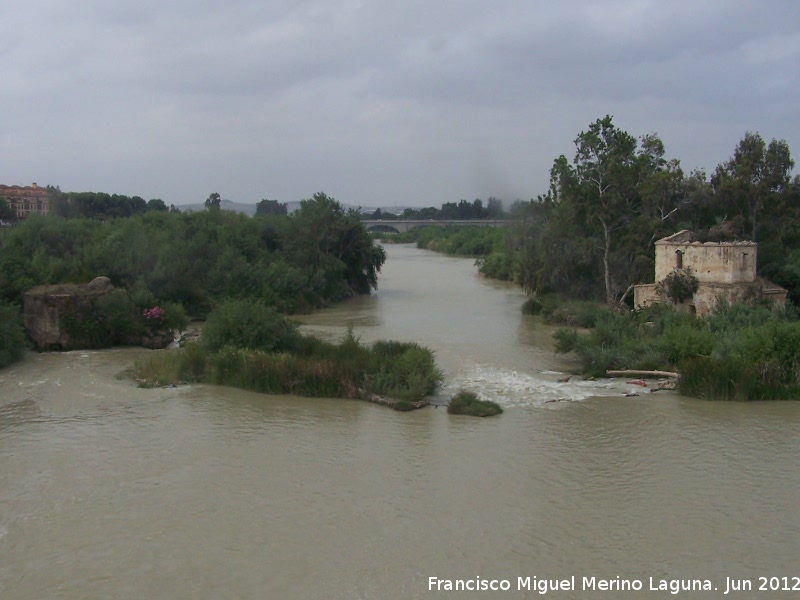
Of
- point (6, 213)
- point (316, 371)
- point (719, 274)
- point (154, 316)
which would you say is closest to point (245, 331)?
point (316, 371)

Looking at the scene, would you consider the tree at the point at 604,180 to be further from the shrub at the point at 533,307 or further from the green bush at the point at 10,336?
the green bush at the point at 10,336

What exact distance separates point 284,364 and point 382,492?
21.5 feet

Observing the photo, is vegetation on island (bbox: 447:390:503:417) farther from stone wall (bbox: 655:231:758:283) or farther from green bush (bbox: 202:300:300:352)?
stone wall (bbox: 655:231:758:283)

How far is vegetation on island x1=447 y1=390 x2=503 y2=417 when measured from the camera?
1570 cm

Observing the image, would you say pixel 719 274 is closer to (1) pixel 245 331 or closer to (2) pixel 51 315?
(1) pixel 245 331

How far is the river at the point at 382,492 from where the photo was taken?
9.23 m

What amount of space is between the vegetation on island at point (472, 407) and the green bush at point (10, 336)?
12.5m

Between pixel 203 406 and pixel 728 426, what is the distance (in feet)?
36.4

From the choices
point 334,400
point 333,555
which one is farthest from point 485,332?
point 333,555

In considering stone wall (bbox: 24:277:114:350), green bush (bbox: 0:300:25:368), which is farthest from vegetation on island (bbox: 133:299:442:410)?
stone wall (bbox: 24:277:114:350)

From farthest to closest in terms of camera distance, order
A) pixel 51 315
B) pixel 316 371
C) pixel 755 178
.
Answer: pixel 755 178 < pixel 51 315 < pixel 316 371

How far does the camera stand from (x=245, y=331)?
1917cm

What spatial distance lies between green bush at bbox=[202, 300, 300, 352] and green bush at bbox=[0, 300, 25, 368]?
5543 mm

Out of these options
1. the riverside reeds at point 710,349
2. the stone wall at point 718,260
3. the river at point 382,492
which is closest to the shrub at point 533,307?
the stone wall at point 718,260
